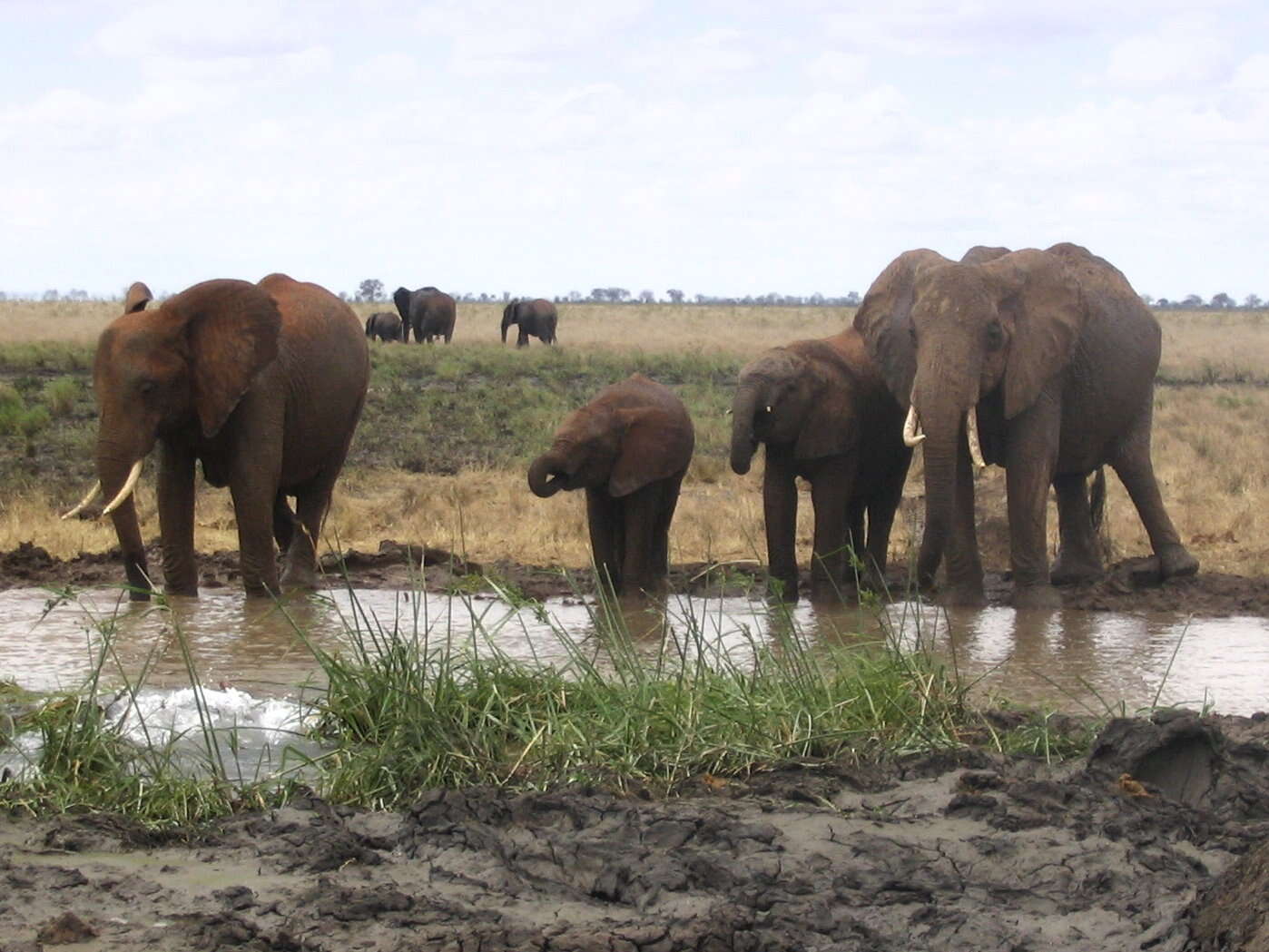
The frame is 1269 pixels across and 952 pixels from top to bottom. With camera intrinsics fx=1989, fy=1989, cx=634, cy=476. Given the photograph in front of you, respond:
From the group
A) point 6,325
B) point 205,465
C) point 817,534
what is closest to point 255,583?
point 205,465

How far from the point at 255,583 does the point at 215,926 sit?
6328mm

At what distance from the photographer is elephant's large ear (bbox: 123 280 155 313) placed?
10734 mm

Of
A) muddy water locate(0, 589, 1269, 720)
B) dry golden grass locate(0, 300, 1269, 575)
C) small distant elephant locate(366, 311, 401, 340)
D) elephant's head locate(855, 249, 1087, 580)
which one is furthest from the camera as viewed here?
small distant elephant locate(366, 311, 401, 340)

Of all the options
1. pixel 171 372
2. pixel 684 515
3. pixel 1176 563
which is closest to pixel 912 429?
pixel 1176 563

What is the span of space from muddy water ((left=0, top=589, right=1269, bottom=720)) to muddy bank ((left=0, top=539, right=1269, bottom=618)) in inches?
10.1

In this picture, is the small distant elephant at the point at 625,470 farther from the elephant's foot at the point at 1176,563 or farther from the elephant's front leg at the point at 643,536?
the elephant's foot at the point at 1176,563

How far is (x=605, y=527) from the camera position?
1120 cm

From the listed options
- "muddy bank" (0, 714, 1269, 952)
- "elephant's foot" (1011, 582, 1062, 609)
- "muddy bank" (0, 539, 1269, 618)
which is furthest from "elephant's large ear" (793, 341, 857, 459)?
"muddy bank" (0, 714, 1269, 952)

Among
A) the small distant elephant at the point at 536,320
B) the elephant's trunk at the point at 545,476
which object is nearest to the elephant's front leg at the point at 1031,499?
the elephant's trunk at the point at 545,476

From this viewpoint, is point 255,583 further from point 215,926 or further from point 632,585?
point 215,926

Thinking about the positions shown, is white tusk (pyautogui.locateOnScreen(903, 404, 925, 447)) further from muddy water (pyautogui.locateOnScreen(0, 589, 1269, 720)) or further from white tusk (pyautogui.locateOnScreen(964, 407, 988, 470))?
muddy water (pyautogui.locateOnScreen(0, 589, 1269, 720))

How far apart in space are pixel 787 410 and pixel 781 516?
0.65 m

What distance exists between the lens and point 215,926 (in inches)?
176

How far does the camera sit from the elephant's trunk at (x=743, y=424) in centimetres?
1066
